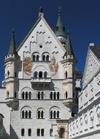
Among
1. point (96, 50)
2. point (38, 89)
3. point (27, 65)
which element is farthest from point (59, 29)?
point (96, 50)

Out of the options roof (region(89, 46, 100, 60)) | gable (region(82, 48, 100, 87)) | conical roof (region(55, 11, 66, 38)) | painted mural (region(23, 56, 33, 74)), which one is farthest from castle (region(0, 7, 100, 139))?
conical roof (region(55, 11, 66, 38))

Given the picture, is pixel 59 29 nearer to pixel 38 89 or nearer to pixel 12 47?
pixel 12 47

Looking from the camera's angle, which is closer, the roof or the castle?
the roof

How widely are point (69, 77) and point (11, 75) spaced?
11472mm

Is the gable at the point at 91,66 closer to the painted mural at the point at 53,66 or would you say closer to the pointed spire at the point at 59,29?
the painted mural at the point at 53,66

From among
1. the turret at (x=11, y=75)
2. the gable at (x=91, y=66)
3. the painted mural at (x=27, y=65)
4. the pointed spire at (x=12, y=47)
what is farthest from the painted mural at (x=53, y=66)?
the gable at (x=91, y=66)

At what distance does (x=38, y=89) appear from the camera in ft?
187

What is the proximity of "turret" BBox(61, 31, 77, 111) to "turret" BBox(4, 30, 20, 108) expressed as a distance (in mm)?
9527

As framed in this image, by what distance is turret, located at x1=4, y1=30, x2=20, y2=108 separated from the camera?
55294 millimetres

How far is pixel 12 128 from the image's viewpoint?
5438cm

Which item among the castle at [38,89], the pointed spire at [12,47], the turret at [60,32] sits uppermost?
the turret at [60,32]

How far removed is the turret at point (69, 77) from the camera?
55.4 metres

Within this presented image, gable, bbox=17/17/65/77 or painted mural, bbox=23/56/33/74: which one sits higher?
gable, bbox=17/17/65/77

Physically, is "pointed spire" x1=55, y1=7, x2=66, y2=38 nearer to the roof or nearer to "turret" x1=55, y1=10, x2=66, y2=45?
"turret" x1=55, y1=10, x2=66, y2=45
